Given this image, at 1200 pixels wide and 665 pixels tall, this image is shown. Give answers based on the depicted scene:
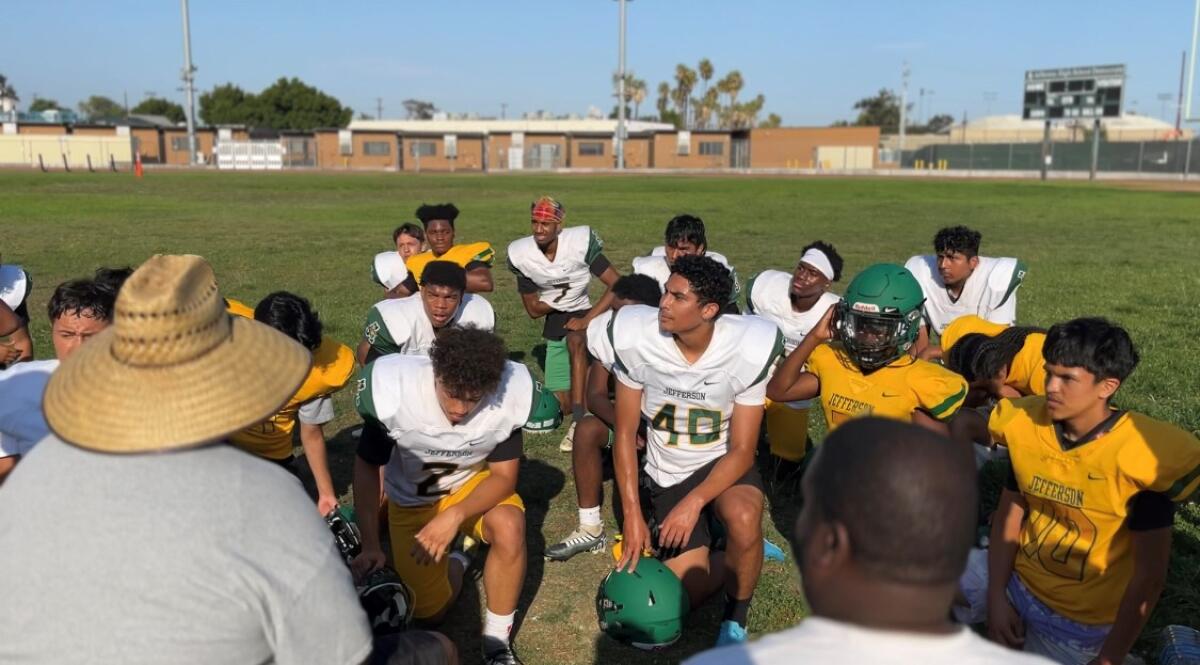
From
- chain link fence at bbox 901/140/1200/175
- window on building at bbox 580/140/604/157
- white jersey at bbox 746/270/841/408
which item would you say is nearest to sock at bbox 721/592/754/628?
white jersey at bbox 746/270/841/408

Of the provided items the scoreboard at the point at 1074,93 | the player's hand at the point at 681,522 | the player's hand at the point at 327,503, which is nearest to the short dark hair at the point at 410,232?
the player's hand at the point at 327,503

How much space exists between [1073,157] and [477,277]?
236ft

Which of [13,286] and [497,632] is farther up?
[13,286]

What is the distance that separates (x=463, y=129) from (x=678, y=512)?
99.2 m

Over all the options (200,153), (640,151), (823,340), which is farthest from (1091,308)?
(200,153)

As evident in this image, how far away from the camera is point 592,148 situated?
8356 centimetres

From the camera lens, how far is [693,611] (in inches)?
194

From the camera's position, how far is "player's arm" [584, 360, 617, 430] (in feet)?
19.1

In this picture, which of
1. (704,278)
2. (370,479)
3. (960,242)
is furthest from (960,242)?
(370,479)

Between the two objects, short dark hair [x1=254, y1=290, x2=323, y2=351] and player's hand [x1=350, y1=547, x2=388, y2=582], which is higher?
short dark hair [x1=254, y1=290, x2=323, y2=351]

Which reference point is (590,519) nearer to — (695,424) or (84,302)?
(695,424)

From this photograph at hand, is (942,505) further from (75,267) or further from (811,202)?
(811,202)

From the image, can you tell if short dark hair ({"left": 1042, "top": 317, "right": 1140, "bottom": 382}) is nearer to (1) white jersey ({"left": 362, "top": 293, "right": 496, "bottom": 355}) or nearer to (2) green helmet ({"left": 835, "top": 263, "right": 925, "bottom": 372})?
(2) green helmet ({"left": 835, "top": 263, "right": 925, "bottom": 372})

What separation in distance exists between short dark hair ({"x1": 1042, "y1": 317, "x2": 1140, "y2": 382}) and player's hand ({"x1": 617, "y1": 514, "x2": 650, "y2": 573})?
2.13 m
